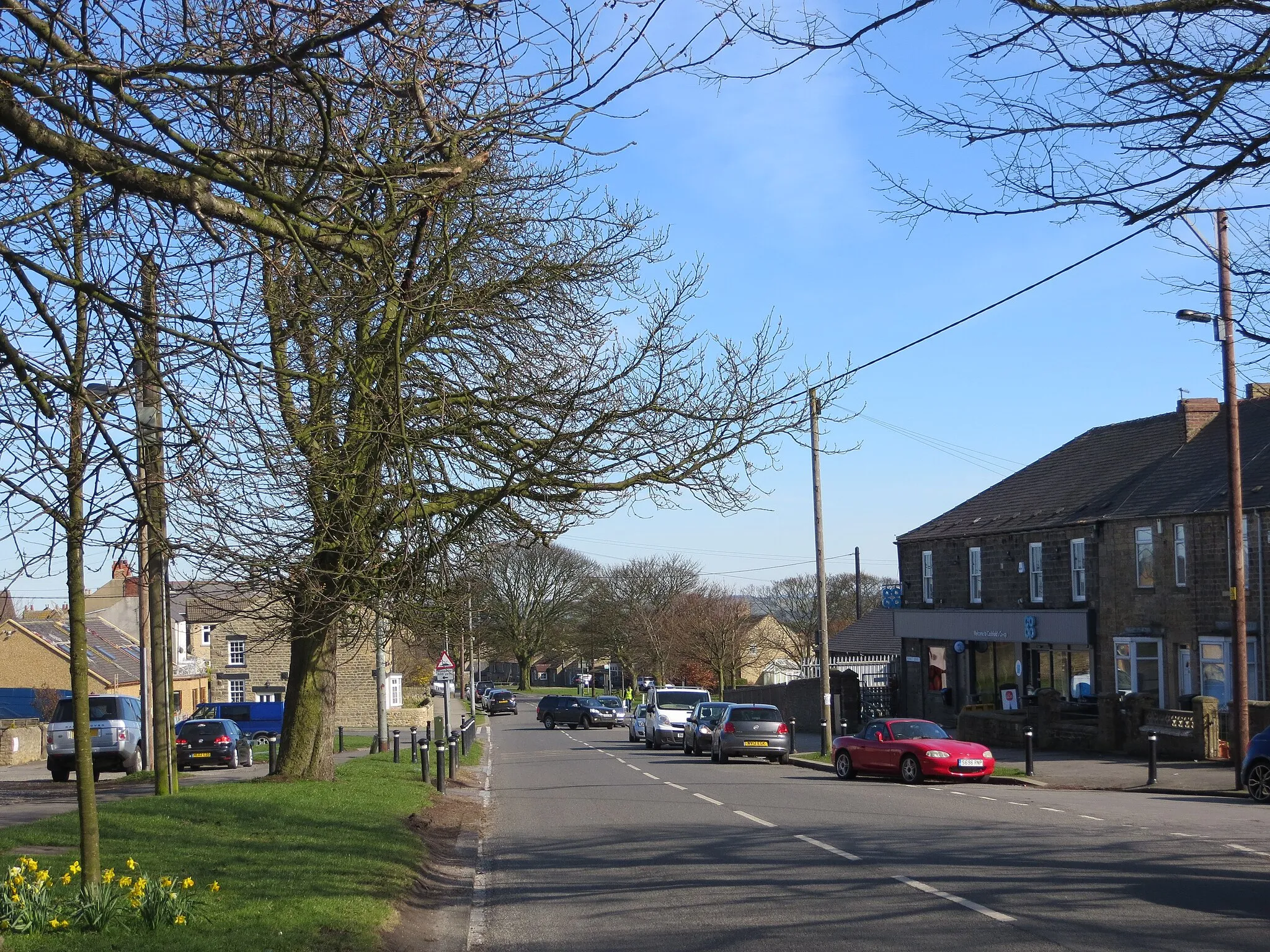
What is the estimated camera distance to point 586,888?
1145cm

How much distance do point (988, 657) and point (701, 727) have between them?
12.5 m

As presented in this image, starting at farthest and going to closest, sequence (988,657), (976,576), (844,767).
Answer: (988,657), (976,576), (844,767)

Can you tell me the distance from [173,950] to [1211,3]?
8354 millimetres

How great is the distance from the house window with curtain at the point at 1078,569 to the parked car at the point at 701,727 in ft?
36.2

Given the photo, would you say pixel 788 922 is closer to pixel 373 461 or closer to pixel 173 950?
pixel 173 950

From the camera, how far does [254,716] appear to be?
143ft

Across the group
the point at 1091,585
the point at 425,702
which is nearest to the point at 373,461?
the point at 1091,585

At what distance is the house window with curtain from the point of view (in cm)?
3616

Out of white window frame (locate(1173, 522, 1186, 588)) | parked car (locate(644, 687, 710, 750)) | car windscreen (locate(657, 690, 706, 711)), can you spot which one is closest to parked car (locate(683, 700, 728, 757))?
parked car (locate(644, 687, 710, 750))

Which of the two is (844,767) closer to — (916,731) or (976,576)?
(916,731)

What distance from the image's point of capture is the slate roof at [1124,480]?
32031 mm

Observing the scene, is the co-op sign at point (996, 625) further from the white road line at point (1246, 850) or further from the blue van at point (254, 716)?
the white road line at point (1246, 850)

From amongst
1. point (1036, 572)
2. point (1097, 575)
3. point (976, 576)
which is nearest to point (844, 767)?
point (1097, 575)

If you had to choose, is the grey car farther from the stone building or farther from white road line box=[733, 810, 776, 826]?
white road line box=[733, 810, 776, 826]
